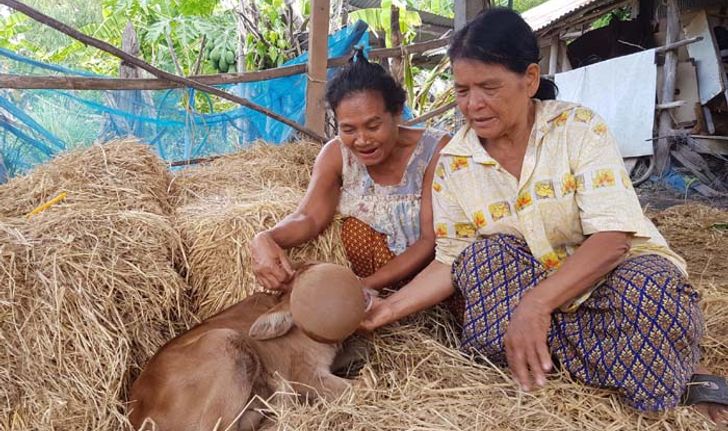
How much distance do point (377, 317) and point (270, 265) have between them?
557 millimetres

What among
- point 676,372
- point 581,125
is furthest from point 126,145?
point 676,372

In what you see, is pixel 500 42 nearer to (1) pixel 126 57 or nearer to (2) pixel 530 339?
(2) pixel 530 339

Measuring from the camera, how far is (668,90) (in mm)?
9703

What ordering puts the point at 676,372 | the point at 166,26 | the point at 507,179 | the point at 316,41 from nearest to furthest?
the point at 676,372
the point at 507,179
the point at 316,41
the point at 166,26

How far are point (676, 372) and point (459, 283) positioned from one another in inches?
34.3

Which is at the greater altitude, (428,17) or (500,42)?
(428,17)

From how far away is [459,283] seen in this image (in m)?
2.62

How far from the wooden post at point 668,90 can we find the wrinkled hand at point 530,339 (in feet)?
28.0

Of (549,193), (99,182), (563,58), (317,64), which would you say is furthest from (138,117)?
(563,58)

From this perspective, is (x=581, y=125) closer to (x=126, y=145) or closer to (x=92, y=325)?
(x=92, y=325)

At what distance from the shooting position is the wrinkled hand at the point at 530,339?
7.25ft

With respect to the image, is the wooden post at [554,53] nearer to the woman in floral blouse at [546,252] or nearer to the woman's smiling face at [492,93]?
the woman in floral blouse at [546,252]

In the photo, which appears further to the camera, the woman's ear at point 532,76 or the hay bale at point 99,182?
the hay bale at point 99,182

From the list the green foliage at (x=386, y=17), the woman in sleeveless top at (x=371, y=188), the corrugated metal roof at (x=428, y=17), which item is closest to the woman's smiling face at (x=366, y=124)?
the woman in sleeveless top at (x=371, y=188)
